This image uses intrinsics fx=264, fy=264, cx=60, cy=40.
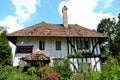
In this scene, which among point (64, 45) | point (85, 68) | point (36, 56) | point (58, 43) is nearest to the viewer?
point (85, 68)

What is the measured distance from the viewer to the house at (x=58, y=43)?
28.7 metres

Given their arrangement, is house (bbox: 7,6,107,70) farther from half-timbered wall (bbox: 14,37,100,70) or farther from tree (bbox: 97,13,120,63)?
tree (bbox: 97,13,120,63)

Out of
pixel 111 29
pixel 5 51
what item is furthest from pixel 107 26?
pixel 5 51

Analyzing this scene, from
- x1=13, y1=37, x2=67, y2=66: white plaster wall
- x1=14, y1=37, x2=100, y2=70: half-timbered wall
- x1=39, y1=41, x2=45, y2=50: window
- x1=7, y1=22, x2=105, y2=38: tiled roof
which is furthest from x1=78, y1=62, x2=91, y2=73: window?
x1=39, y1=41, x2=45, y2=50: window

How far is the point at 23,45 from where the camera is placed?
29.0 m

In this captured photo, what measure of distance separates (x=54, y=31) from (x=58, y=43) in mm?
1531

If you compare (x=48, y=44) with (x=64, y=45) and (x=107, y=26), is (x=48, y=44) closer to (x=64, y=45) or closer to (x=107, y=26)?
(x=64, y=45)

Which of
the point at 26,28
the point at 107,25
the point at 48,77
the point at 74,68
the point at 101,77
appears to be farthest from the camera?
the point at 107,25

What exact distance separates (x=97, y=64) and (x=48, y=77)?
1462 centimetres

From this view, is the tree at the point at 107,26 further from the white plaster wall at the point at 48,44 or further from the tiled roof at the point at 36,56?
the tiled roof at the point at 36,56

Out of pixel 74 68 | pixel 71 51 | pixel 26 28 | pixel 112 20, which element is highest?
pixel 112 20

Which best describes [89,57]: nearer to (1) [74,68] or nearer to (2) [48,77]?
(1) [74,68]

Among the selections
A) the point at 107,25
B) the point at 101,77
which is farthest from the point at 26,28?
the point at 107,25

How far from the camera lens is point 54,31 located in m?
30.2
